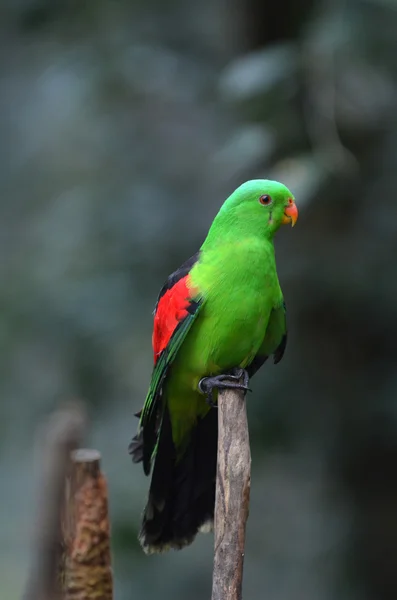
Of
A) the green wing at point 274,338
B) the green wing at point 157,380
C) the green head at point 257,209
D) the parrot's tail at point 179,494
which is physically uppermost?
the green head at point 257,209

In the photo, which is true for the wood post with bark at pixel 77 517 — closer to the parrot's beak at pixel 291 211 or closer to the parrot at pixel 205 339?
the parrot at pixel 205 339

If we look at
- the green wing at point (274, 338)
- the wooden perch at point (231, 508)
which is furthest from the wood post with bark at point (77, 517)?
the green wing at point (274, 338)

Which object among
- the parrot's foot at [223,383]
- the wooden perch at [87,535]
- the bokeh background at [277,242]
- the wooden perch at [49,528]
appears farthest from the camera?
the bokeh background at [277,242]

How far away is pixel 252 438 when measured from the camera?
3.45m

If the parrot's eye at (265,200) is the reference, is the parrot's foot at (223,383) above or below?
below

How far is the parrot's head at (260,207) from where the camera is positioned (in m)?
2.18

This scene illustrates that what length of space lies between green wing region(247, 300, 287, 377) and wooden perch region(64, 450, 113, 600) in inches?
27.9

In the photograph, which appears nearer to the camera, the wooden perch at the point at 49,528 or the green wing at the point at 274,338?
the wooden perch at the point at 49,528

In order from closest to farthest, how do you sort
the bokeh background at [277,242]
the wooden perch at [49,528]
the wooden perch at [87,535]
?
the wooden perch at [49,528] → the wooden perch at [87,535] → the bokeh background at [277,242]

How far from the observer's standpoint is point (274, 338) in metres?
2.30

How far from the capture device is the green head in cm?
218

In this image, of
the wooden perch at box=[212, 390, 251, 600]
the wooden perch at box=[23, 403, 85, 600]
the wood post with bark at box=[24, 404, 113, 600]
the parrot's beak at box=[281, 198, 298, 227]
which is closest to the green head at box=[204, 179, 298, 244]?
the parrot's beak at box=[281, 198, 298, 227]

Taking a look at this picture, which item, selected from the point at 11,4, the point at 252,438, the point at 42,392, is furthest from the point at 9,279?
the point at 252,438

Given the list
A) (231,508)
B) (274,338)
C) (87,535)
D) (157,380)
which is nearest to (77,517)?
(87,535)
